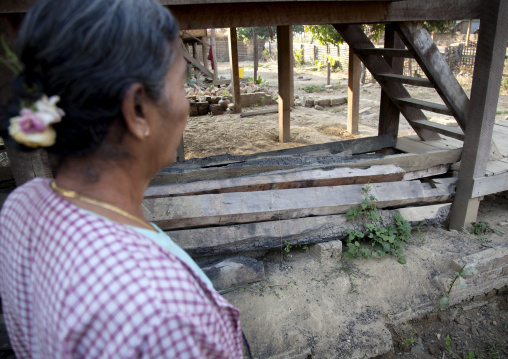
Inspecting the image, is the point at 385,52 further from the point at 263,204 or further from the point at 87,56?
the point at 87,56

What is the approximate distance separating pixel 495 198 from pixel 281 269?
3.42 meters

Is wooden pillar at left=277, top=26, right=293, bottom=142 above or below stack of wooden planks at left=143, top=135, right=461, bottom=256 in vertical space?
above

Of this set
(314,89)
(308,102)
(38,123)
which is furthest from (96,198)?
(314,89)

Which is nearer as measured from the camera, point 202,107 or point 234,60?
point 234,60

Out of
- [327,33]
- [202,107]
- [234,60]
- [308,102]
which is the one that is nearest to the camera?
[234,60]

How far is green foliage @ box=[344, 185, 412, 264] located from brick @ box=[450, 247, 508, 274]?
0.46m

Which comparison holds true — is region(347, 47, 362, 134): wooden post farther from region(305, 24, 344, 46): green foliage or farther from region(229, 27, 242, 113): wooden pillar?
region(229, 27, 242, 113): wooden pillar

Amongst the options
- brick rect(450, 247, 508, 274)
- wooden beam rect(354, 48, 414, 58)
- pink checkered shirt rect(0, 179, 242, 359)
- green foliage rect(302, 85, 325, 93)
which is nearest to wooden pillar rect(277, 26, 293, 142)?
wooden beam rect(354, 48, 414, 58)

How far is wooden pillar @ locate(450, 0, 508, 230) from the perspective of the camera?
3203 mm

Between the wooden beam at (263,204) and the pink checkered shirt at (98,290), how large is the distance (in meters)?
2.02

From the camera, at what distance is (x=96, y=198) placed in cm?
83

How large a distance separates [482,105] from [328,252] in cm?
208

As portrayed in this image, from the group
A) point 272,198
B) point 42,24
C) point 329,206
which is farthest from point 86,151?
point 329,206

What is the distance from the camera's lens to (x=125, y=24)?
0.73 meters
